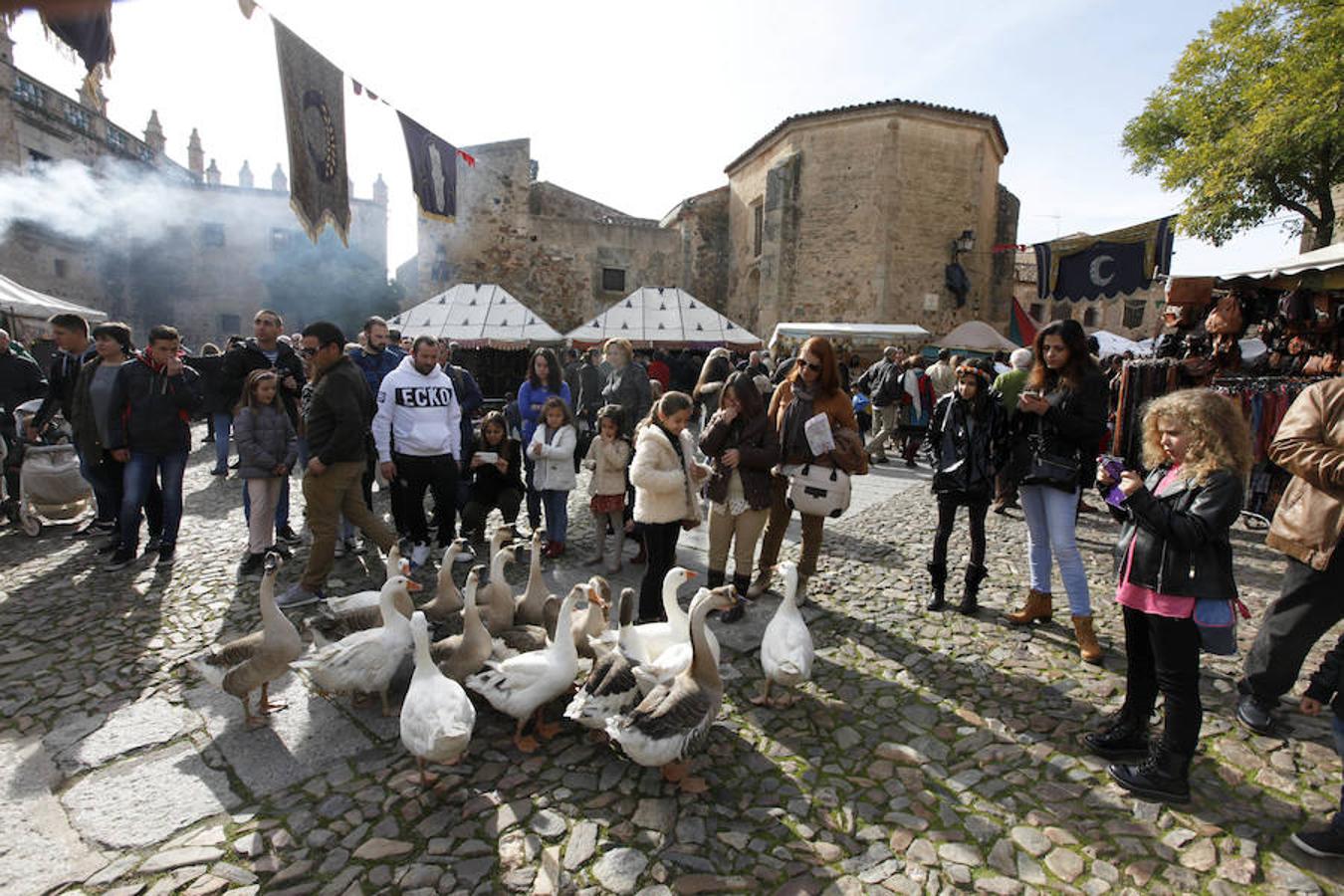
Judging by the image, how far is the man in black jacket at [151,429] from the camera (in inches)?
211

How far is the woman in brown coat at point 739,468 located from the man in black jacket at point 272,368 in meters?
3.93

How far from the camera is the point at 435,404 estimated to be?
17.4ft

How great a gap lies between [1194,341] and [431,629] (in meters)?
7.97

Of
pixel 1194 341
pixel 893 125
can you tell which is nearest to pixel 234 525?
pixel 1194 341

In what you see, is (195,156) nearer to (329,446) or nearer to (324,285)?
(324,285)

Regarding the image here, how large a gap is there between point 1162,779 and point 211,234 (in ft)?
140

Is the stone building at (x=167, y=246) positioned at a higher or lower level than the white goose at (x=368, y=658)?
higher

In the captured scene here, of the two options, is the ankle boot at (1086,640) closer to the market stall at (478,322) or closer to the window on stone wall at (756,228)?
the market stall at (478,322)

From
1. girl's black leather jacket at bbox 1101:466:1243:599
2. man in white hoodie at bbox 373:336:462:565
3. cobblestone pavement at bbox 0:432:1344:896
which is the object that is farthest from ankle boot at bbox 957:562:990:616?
man in white hoodie at bbox 373:336:462:565

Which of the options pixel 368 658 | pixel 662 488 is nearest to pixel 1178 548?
pixel 662 488

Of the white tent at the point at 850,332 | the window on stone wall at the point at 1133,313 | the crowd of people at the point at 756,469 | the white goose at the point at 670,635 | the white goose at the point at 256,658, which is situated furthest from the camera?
the window on stone wall at the point at 1133,313

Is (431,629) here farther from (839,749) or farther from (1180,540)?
(1180,540)

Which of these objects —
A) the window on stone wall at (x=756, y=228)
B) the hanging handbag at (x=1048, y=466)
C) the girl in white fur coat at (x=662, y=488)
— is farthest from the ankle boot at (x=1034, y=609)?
the window on stone wall at (x=756, y=228)

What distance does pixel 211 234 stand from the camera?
3319 centimetres
